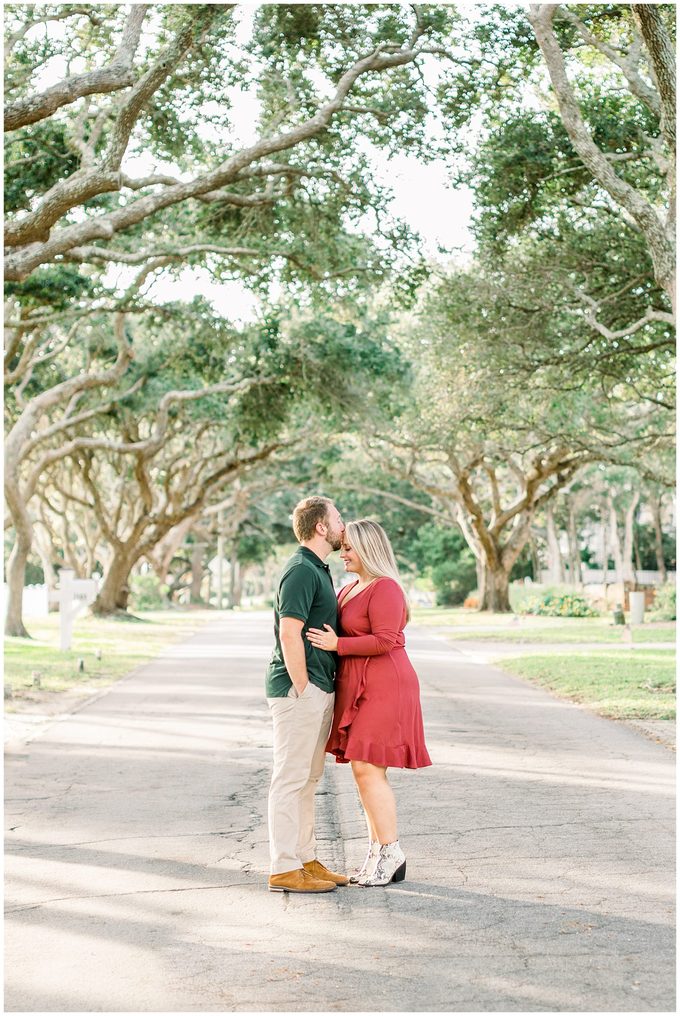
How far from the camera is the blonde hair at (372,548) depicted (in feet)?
21.5

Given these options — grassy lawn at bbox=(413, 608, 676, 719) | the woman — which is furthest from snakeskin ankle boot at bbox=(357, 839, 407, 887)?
grassy lawn at bbox=(413, 608, 676, 719)

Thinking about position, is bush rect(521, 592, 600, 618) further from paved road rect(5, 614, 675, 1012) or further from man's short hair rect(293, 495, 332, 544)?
man's short hair rect(293, 495, 332, 544)

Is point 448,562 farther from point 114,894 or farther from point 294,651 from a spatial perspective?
point 114,894

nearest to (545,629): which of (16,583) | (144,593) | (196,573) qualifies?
(16,583)

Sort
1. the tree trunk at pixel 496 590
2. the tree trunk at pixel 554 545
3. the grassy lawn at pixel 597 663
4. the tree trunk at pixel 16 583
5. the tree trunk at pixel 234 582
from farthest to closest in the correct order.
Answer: the tree trunk at pixel 234 582, the tree trunk at pixel 554 545, the tree trunk at pixel 496 590, the tree trunk at pixel 16 583, the grassy lawn at pixel 597 663

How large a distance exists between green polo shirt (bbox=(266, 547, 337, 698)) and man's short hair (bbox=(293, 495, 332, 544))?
9 cm

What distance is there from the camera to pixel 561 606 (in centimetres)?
3972

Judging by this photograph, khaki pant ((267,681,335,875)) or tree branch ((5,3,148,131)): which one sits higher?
tree branch ((5,3,148,131))

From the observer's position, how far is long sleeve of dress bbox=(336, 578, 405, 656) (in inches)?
253

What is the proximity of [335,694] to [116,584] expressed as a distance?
33977 mm

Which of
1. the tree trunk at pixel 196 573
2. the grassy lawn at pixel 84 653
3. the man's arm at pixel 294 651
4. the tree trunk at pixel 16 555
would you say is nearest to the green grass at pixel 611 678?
the grassy lawn at pixel 84 653

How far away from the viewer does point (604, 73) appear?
17.9 meters

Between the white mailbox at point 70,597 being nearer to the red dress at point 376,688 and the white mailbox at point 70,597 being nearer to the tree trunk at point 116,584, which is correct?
the red dress at point 376,688

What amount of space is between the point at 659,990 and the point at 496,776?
16.5ft
